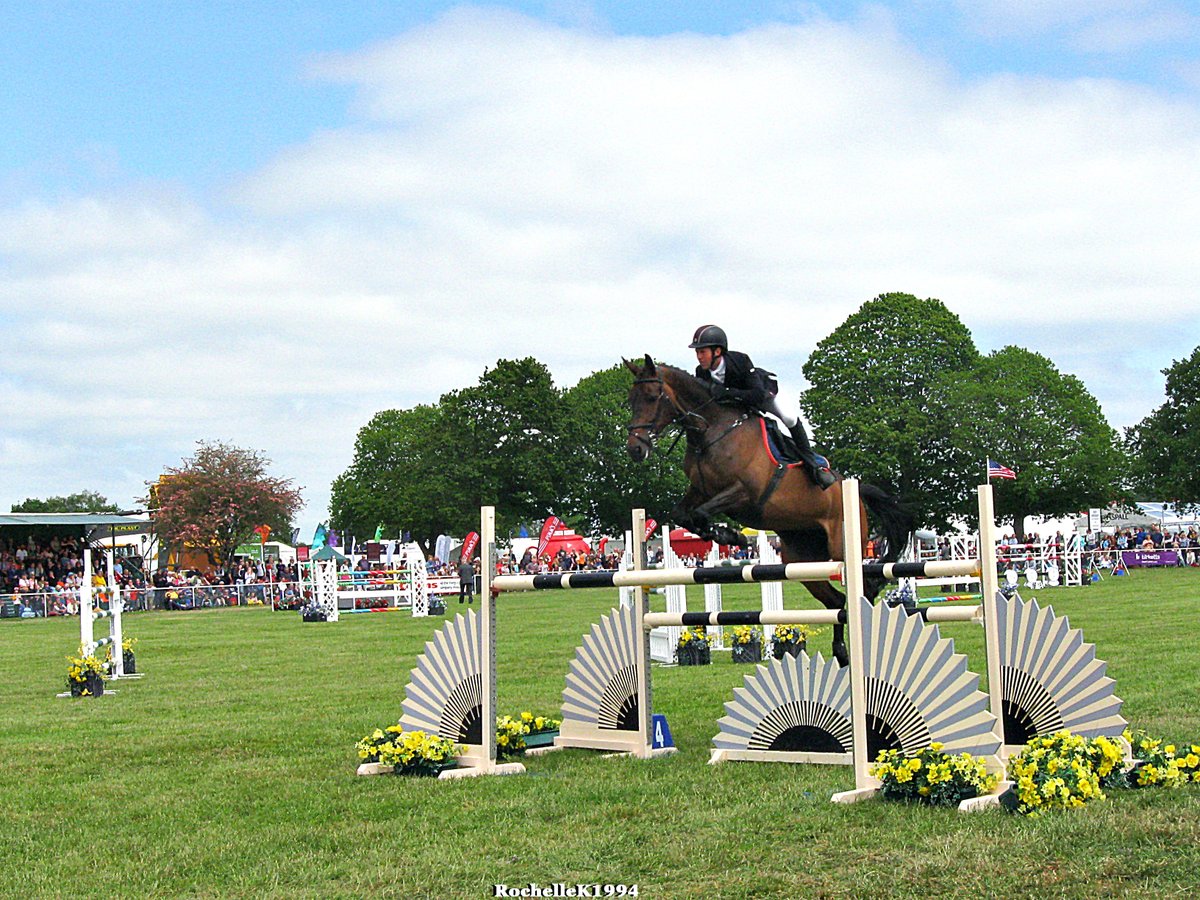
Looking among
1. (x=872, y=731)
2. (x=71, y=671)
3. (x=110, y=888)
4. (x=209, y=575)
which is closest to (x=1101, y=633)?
(x=872, y=731)

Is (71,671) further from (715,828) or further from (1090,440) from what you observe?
(1090,440)

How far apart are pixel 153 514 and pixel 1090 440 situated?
3759 centimetres

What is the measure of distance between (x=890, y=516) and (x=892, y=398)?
1544 inches

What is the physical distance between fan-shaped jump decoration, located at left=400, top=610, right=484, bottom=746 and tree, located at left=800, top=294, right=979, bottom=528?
39.6 metres

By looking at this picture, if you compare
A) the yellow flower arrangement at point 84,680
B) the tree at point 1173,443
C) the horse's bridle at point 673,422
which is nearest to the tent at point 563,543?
the tree at point 1173,443

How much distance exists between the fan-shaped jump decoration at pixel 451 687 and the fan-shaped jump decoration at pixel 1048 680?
2829 mm

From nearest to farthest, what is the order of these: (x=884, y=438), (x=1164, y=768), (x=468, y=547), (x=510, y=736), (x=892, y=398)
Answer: (x=1164, y=768) → (x=510, y=736) → (x=468, y=547) → (x=884, y=438) → (x=892, y=398)

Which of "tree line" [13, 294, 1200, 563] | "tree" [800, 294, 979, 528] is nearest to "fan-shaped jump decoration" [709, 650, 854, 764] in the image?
"tree line" [13, 294, 1200, 563]

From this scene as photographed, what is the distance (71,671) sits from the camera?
12.4 meters

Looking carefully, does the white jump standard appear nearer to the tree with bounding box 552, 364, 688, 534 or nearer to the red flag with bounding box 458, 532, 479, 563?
the red flag with bounding box 458, 532, 479, 563

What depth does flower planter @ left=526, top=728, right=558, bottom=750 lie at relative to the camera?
25.6 feet

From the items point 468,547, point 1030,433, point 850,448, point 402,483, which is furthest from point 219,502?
point 1030,433

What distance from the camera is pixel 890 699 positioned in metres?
5.96

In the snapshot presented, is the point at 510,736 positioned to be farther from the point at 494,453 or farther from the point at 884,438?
the point at 494,453
